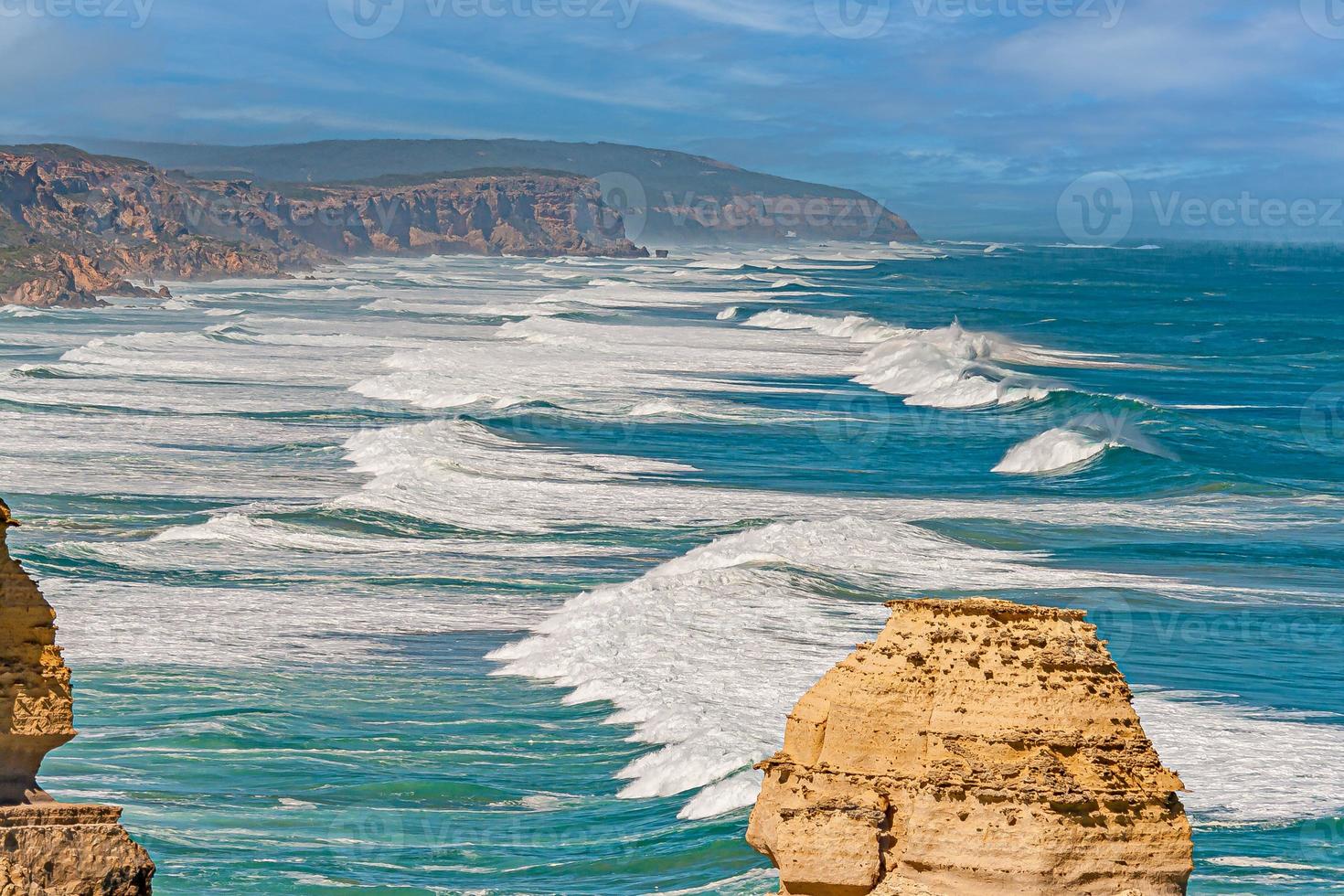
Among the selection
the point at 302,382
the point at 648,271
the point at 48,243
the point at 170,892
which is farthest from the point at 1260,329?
the point at 170,892

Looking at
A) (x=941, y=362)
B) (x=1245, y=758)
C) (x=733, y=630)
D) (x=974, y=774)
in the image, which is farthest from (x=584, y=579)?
(x=941, y=362)

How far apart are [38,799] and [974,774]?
426 centimetres

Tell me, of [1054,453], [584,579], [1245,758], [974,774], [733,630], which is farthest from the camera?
[1054,453]

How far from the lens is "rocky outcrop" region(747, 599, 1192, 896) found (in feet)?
26.9

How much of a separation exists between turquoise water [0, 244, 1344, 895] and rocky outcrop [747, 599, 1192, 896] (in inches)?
296

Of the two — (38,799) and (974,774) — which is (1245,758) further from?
(38,799)

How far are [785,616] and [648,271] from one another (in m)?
167

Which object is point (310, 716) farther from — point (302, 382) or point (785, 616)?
point (302, 382)

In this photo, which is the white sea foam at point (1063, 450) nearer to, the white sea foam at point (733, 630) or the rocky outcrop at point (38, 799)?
the white sea foam at point (733, 630)

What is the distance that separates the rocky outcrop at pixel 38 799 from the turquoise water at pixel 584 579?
7375 mm

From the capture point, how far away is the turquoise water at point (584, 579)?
18453mm

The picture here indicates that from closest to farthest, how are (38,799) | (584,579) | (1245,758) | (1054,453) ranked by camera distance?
(38,799), (1245,758), (584,579), (1054,453)

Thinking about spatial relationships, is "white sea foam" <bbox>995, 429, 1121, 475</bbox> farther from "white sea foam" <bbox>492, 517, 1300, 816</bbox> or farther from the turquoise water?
"white sea foam" <bbox>492, 517, 1300, 816</bbox>

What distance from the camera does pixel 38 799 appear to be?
9.43 meters
